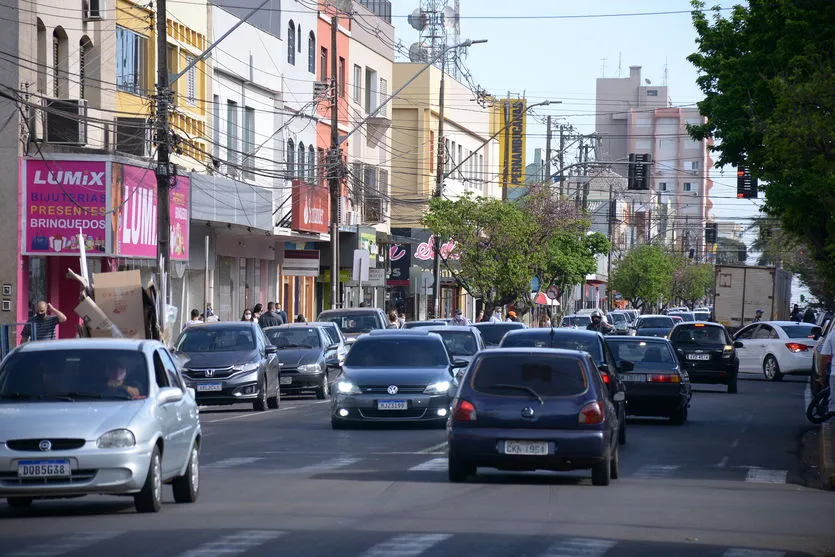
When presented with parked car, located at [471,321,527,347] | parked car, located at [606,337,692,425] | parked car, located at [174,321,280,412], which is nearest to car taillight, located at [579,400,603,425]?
parked car, located at [606,337,692,425]

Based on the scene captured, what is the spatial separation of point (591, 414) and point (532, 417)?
587 millimetres

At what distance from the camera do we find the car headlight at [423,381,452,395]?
2372 centimetres

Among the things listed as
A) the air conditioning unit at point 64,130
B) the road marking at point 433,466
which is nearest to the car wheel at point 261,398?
the air conditioning unit at point 64,130

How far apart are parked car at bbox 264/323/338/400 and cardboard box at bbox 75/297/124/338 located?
5.96m

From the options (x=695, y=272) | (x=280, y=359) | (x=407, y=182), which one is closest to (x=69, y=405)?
(x=280, y=359)

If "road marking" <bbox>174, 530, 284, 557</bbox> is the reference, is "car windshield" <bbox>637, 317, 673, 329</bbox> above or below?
below

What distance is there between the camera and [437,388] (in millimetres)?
23766

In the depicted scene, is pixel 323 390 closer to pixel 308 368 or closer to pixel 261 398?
pixel 308 368

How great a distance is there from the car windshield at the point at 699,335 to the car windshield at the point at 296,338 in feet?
31.9

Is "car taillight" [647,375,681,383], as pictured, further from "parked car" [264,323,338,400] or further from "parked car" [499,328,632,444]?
"parked car" [264,323,338,400]

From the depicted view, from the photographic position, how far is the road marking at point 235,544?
1067 centimetres

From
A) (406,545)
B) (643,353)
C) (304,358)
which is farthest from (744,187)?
(406,545)

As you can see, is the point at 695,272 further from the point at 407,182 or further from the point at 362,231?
the point at 362,231

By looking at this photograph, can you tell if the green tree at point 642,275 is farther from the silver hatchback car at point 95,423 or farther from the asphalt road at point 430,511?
the silver hatchback car at point 95,423
